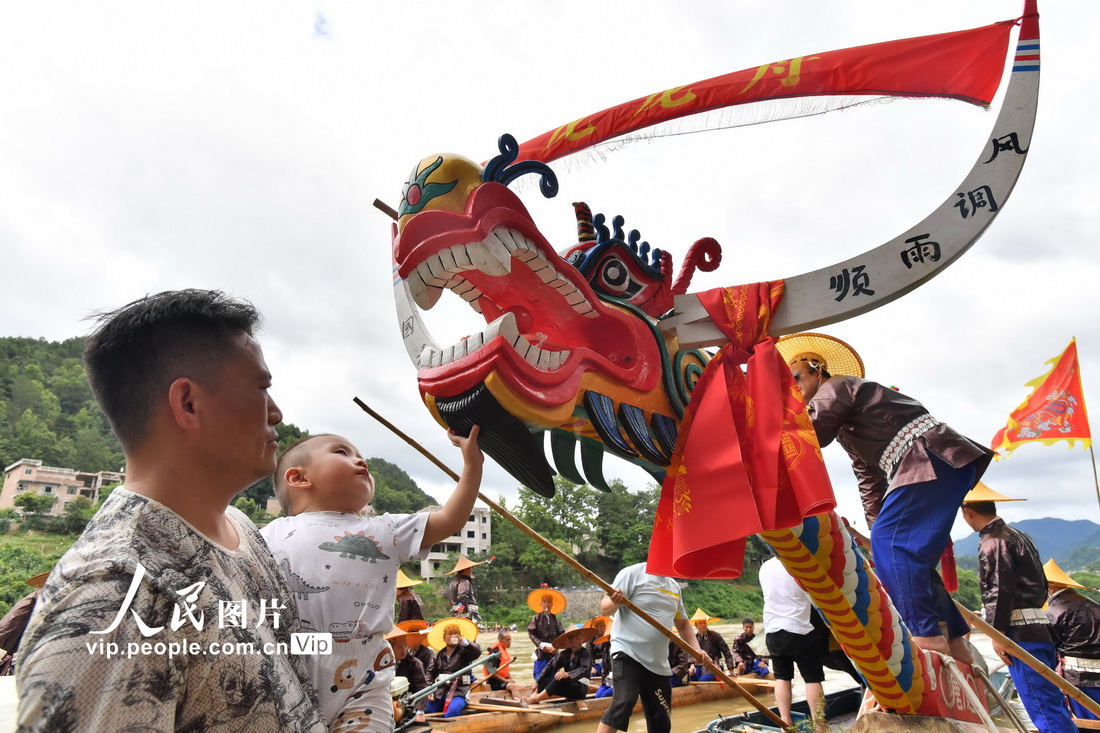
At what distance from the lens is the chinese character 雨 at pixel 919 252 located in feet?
6.14

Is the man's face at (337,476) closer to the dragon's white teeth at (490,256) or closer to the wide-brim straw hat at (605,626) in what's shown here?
the dragon's white teeth at (490,256)

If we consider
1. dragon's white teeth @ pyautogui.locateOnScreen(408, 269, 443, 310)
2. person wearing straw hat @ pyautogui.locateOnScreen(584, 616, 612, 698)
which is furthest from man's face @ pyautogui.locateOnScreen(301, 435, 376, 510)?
person wearing straw hat @ pyautogui.locateOnScreen(584, 616, 612, 698)

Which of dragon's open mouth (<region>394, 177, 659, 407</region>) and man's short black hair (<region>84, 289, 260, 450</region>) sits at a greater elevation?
dragon's open mouth (<region>394, 177, 659, 407</region>)

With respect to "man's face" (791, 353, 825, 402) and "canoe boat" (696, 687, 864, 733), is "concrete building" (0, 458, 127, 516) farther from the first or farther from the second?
"man's face" (791, 353, 825, 402)

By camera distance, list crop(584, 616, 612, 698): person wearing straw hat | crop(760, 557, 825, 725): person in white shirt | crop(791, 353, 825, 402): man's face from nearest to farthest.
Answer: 1. crop(791, 353, 825, 402): man's face
2. crop(760, 557, 825, 725): person in white shirt
3. crop(584, 616, 612, 698): person wearing straw hat

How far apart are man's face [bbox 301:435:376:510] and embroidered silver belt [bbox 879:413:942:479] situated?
1.98 m

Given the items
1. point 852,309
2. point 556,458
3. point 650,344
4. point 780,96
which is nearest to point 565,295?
point 650,344

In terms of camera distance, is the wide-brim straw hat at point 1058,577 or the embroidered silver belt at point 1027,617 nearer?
the embroidered silver belt at point 1027,617

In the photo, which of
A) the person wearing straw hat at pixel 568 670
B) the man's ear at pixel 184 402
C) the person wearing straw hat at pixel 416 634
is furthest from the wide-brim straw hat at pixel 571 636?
the man's ear at pixel 184 402

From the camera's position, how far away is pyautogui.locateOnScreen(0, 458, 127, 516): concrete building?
1725 inches

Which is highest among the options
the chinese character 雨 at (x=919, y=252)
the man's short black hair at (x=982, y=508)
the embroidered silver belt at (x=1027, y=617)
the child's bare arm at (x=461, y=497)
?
the chinese character 雨 at (x=919, y=252)

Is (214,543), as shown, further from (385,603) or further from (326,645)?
(385,603)

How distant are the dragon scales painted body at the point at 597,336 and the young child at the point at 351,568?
0.21 metres

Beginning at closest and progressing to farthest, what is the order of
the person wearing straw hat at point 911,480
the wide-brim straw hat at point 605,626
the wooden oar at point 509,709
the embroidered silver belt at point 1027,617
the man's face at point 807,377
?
the person wearing straw hat at point 911,480, the man's face at point 807,377, the embroidered silver belt at point 1027,617, the wooden oar at point 509,709, the wide-brim straw hat at point 605,626
